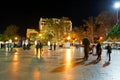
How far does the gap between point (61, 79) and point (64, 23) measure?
92.9 meters

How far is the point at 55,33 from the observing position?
340 feet

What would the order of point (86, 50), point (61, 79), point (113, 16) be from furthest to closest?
point (113, 16) → point (86, 50) → point (61, 79)

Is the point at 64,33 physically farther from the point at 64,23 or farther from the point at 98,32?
the point at 98,32

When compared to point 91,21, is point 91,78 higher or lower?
lower

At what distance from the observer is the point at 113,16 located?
324ft

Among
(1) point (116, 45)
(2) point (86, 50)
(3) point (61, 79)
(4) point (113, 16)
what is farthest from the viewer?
(4) point (113, 16)

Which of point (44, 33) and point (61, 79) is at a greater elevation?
point (44, 33)

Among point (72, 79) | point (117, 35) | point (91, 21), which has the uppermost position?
point (91, 21)

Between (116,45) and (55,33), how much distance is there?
37755 millimetres

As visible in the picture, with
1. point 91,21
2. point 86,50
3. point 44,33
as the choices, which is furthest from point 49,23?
point 86,50

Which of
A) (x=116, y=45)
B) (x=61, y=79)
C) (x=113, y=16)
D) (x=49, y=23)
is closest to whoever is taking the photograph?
(x=61, y=79)

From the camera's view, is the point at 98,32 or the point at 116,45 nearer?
the point at 116,45

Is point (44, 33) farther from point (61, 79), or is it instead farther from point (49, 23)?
point (61, 79)

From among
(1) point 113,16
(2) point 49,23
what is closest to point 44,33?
(2) point 49,23
